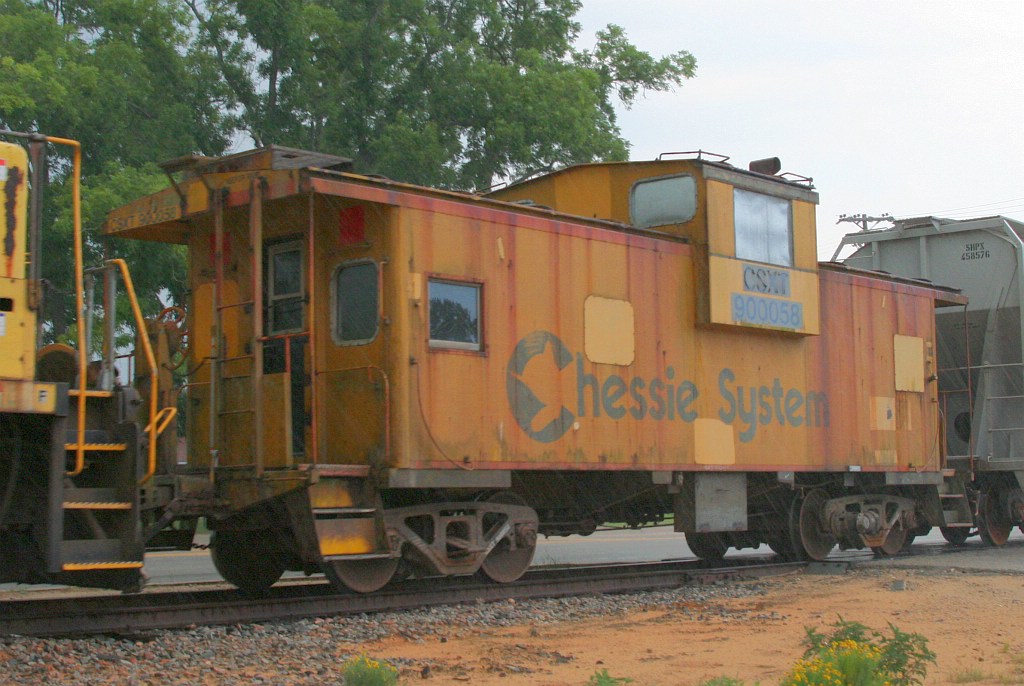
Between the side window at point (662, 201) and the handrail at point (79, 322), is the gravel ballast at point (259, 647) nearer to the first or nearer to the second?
the handrail at point (79, 322)

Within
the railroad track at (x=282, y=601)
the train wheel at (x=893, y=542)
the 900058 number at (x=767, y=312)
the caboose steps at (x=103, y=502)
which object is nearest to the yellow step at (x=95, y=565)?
the caboose steps at (x=103, y=502)

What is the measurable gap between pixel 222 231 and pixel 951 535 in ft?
41.2

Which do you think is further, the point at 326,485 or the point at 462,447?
the point at 462,447

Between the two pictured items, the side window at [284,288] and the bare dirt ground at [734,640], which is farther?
the side window at [284,288]

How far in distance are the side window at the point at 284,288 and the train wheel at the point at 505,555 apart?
245 centimetres

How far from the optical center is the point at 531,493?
37.8ft

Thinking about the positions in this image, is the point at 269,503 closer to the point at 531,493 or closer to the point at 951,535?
the point at 531,493

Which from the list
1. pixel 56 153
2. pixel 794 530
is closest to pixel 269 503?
pixel 794 530

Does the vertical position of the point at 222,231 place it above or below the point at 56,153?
below

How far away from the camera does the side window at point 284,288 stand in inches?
409

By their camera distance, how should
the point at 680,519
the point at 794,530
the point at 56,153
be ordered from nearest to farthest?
the point at 680,519, the point at 794,530, the point at 56,153

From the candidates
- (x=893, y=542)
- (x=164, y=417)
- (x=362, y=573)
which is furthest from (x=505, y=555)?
(x=893, y=542)

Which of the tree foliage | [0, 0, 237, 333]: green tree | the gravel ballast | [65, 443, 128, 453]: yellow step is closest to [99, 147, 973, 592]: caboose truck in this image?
the gravel ballast

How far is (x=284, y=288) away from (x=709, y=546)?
6.69 metres
